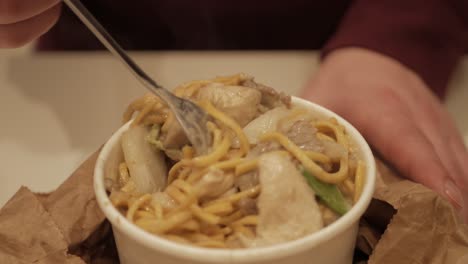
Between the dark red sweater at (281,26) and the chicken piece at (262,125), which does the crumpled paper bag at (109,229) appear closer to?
the chicken piece at (262,125)

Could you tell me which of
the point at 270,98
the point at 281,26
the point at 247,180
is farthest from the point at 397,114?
the point at 281,26

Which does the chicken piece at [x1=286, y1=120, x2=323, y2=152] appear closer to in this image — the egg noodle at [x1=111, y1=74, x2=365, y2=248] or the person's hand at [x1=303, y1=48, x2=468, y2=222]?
the egg noodle at [x1=111, y1=74, x2=365, y2=248]

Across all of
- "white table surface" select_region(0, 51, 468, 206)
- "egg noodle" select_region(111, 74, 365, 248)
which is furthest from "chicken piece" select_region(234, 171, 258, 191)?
"white table surface" select_region(0, 51, 468, 206)

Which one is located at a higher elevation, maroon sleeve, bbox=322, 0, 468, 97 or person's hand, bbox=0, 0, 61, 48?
person's hand, bbox=0, 0, 61, 48

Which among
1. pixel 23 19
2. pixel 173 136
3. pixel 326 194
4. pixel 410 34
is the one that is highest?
pixel 23 19

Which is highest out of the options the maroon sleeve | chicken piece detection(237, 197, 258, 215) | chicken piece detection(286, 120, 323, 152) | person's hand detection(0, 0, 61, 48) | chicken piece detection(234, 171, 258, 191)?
person's hand detection(0, 0, 61, 48)

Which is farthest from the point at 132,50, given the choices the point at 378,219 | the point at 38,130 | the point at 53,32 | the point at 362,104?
the point at 378,219

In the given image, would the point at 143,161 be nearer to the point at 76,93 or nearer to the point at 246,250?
the point at 246,250
